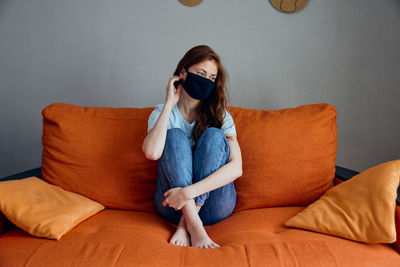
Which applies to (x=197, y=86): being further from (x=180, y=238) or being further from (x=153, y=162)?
(x=180, y=238)

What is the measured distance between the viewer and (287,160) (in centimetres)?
147

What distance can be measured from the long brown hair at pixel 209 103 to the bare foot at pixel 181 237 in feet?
1.34

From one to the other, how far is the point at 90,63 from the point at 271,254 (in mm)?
1623

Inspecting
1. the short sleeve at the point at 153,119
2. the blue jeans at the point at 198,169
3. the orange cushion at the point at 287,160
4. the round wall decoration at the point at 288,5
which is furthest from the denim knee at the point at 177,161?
the round wall decoration at the point at 288,5

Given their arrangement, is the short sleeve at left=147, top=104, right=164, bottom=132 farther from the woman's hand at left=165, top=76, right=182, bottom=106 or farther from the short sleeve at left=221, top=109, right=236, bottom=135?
the short sleeve at left=221, top=109, right=236, bottom=135

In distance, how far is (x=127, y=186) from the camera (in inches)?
59.0

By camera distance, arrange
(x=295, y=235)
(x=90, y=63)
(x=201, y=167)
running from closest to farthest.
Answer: (x=295, y=235) < (x=201, y=167) < (x=90, y=63)

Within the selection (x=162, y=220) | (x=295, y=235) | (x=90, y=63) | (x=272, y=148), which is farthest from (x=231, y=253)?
(x=90, y=63)

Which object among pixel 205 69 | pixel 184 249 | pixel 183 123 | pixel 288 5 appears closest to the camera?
pixel 184 249

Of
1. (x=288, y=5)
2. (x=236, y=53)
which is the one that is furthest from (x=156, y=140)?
(x=288, y=5)

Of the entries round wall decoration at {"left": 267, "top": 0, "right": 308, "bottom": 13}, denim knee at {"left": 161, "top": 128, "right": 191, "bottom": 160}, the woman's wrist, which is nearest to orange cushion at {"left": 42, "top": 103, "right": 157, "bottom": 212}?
denim knee at {"left": 161, "top": 128, "right": 191, "bottom": 160}

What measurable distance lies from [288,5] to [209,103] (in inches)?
36.0

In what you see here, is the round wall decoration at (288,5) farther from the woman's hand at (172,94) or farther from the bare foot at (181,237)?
the bare foot at (181,237)

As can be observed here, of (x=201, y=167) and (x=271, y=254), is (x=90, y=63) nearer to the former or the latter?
(x=201, y=167)
